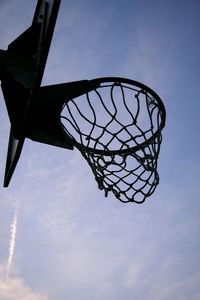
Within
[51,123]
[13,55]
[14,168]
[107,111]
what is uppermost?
[13,55]

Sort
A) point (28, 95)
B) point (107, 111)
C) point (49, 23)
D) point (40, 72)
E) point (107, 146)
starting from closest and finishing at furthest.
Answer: point (49, 23)
point (40, 72)
point (28, 95)
point (107, 111)
point (107, 146)

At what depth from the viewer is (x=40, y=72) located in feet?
7.32

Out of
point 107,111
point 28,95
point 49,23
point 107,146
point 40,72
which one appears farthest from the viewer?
point 107,146

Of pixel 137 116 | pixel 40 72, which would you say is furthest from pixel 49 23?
pixel 137 116

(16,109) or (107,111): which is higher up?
(107,111)

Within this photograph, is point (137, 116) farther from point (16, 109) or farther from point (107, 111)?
point (16, 109)

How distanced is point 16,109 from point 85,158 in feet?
2.77

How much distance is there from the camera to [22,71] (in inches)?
96.7

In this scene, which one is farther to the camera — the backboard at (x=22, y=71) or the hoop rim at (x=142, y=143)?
the hoop rim at (x=142, y=143)

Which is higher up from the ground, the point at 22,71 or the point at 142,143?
the point at 22,71

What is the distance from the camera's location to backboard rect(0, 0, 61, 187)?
2.36m

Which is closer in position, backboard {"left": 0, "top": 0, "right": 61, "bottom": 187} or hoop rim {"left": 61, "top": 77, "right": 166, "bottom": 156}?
backboard {"left": 0, "top": 0, "right": 61, "bottom": 187}

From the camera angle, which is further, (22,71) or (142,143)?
(142,143)

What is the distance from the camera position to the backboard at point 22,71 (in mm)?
2363
